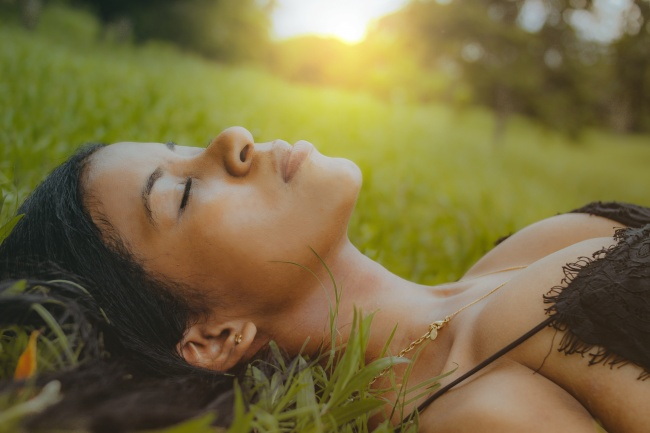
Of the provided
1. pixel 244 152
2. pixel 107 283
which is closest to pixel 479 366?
pixel 244 152

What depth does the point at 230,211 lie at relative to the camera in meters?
1.83

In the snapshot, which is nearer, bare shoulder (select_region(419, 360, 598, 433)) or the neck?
bare shoulder (select_region(419, 360, 598, 433))

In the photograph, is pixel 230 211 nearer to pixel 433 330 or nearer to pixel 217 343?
pixel 217 343

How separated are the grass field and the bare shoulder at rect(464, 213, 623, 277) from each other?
0.73 meters

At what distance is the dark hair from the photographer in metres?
1.69

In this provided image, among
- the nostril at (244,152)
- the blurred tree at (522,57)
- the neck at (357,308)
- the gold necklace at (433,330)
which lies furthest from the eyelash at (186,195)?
the blurred tree at (522,57)

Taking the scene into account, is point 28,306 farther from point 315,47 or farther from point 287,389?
point 315,47

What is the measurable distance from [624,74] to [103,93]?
1002cm

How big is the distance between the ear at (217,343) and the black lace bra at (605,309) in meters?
0.62

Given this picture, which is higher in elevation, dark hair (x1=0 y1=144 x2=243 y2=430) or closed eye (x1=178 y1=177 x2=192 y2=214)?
closed eye (x1=178 y1=177 x2=192 y2=214)

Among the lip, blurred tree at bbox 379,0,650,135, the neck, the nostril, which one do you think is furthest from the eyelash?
blurred tree at bbox 379,0,650,135

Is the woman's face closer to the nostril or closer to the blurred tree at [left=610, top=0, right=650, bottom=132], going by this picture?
the nostril

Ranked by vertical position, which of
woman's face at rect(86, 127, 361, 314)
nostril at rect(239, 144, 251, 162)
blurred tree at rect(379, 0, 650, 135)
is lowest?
woman's face at rect(86, 127, 361, 314)

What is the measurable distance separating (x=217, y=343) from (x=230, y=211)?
1.61ft
